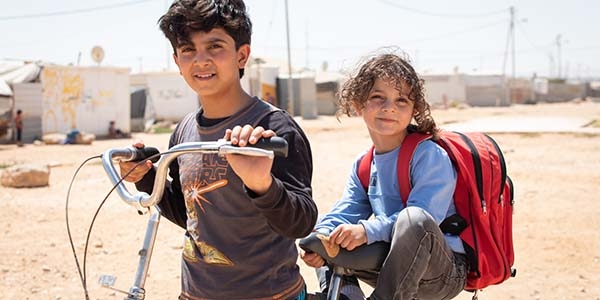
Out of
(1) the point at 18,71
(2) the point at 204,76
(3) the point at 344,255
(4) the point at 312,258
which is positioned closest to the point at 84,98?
(1) the point at 18,71

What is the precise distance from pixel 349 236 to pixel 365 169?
0.48 meters

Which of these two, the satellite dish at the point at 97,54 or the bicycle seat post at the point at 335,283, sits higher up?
the satellite dish at the point at 97,54

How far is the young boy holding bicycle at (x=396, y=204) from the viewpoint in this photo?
2.34 meters

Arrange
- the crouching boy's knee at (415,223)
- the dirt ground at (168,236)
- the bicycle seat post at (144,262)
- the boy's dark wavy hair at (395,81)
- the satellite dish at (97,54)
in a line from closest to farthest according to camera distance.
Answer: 1. the bicycle seat post at (144,262)
2. the crouching boy's knee at (415,223)
3. the boy's dark wavy hair at (395,81)
4. the dirt ground at (168,236)
5. the satellite dish at (97,54)

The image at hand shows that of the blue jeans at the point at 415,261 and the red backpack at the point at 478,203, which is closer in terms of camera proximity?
the blue jeans at the point at 415,261

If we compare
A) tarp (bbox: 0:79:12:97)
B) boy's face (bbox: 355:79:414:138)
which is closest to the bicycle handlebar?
boy's face (bbox: 355:79:414:138)

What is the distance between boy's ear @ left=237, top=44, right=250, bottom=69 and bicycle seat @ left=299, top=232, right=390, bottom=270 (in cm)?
70

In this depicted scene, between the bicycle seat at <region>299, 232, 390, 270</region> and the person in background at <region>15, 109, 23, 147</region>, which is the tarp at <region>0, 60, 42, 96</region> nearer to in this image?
the person in background at <region>15, 109, 23, 147</region>

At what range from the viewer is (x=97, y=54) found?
25.1 metres

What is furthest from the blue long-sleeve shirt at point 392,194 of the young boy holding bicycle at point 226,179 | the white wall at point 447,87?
the white wall at point 447,87

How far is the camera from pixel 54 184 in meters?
11.1

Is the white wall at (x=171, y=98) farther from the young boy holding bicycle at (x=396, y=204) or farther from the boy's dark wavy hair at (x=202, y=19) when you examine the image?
the boy's dark wavy hair at (x=202, y=19)

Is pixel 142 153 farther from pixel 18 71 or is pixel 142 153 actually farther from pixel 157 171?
pixel 18 71

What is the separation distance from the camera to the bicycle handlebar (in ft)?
5.19
